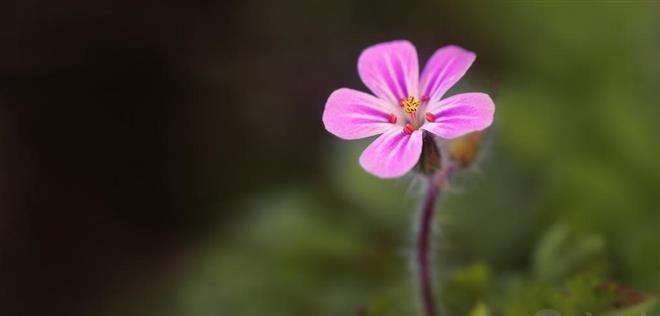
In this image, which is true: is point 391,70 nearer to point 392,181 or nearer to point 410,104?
point 410,104

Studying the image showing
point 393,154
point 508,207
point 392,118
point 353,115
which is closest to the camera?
point 393,154

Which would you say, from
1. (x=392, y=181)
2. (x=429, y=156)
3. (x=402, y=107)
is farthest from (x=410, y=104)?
(x=392, y=181)

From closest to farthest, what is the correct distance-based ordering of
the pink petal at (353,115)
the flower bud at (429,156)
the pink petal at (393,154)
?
the pink petal at (393,154)
the pink petal at (353,115)
the flower bud at (429,156)

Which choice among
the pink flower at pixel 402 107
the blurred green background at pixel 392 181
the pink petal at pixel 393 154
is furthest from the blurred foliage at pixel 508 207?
the pink petal at pixel 393 154

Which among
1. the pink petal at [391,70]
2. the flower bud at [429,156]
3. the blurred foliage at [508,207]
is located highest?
the blurred foliage at [508,207]

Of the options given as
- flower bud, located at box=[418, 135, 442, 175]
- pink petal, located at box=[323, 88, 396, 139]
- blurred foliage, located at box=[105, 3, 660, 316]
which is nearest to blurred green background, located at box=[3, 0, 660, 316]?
blurred foliage, located at box=[105, 3, 660, 316]

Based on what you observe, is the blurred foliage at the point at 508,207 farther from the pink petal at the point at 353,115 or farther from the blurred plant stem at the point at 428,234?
the pink petal at the point at 353,115

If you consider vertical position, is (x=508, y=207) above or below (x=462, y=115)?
above
